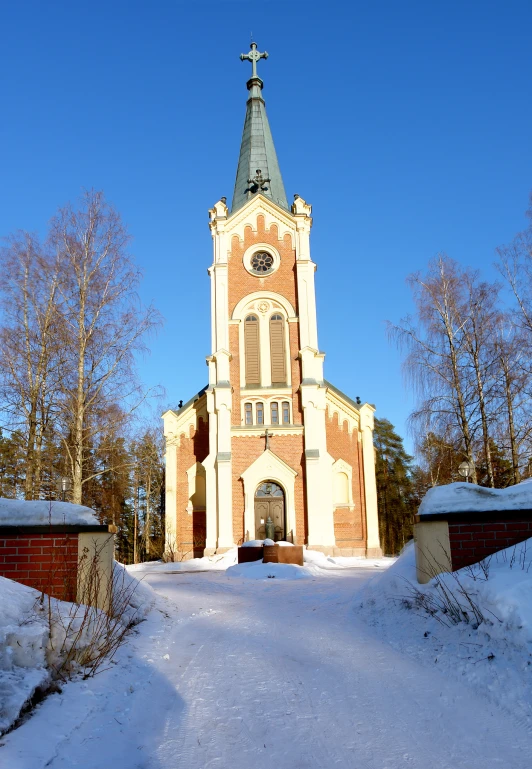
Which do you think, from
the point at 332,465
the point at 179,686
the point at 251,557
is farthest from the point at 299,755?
the point at 332,465

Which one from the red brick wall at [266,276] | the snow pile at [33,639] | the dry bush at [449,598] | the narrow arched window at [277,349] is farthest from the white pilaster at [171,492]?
the snow pile at [33,639]

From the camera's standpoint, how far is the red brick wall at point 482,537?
6.12 m

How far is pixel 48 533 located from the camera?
5742 millimetres

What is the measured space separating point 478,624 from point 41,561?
3808 mm

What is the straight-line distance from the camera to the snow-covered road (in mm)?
3248

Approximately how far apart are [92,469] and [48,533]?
13.7 metres

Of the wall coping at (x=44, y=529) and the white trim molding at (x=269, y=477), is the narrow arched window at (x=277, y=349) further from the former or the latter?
the wall coping at (x=44, y=529)

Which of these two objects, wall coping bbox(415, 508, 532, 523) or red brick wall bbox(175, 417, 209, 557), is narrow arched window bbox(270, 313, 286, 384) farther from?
wall coping bbox(415, 508, 532, 523)

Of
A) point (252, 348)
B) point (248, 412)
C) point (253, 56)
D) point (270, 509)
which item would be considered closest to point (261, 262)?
point (252, 348)

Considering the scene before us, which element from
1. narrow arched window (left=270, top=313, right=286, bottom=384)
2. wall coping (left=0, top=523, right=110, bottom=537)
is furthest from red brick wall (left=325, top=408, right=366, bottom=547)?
wall coping (left=0, top=523, right=110, bottom=537)

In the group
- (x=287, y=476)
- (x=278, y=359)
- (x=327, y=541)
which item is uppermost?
(x=278, y=359)

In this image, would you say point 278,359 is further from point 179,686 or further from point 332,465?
point 179,686

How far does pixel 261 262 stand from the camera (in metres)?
30.2

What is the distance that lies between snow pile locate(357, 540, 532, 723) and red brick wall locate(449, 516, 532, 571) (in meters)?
0.23
